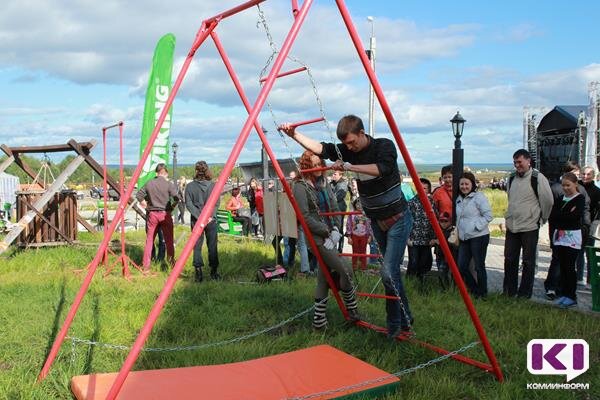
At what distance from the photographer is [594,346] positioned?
4703 millimetres

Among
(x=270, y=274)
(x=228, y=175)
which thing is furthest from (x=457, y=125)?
(x=228, y=175)

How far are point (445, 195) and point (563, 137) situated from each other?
32.8ft

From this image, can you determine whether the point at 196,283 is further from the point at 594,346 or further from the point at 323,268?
the point at 594,346

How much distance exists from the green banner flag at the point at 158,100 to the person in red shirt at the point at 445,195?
4.03 m

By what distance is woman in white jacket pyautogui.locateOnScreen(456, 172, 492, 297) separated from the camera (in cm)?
643

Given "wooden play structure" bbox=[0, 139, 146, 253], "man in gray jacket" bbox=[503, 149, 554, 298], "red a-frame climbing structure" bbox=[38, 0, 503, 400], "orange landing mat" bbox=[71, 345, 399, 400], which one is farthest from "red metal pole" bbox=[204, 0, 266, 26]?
"wooden play structure" bbox=[0, 139, 146, 253]

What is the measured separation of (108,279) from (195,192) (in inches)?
62.5

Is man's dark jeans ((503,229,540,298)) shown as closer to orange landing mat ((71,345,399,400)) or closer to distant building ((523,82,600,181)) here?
orange landing mat ((71,345,399,400))

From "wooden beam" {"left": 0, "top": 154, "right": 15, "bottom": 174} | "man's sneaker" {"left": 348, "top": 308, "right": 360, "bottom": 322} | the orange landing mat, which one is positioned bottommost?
the orange landing mat

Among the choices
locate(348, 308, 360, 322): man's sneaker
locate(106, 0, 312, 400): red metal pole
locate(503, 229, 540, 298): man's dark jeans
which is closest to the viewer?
locate(106, 0, 312, 400): red metal pole

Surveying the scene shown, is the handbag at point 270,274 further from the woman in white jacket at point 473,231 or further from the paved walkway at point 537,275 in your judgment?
the paved walkway at point 537,275

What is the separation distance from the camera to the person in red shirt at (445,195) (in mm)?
7464

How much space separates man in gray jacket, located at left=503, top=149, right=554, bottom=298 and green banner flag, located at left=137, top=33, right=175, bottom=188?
5.03 metres

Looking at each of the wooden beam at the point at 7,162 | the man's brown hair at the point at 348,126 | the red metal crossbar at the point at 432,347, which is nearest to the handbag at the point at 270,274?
the red metal crossbar at the point at 432,347
